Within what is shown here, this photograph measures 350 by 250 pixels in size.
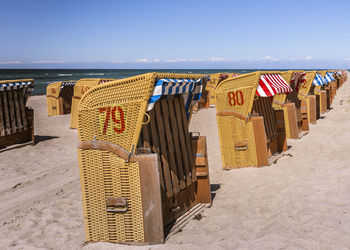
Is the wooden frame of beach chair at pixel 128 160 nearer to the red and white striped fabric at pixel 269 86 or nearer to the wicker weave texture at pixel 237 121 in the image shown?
the wicker weave texture at pixel 237 121

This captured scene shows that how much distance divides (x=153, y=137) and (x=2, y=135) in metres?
7.20

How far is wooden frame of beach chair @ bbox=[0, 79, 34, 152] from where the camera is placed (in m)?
Answer: 9.66

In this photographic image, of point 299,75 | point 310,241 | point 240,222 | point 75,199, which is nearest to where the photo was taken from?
point 310,241

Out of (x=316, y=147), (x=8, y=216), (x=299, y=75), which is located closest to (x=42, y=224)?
(x=8, y=216)

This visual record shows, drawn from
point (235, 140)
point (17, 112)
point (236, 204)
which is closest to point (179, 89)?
point (236, 204)

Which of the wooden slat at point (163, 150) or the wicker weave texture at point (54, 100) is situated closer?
the wooden slat at point (163, 150)

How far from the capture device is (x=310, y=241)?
3742 millimetres

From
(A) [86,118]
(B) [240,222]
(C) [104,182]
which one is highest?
(A) [86,118]

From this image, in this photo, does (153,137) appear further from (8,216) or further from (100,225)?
(8,216)

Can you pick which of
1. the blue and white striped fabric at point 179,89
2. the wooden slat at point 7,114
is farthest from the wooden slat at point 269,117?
the wooden slat at point 7,114

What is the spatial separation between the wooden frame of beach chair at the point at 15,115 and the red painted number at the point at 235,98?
6336 millimetres

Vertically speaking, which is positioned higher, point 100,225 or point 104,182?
point 104,182

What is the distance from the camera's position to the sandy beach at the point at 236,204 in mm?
4031

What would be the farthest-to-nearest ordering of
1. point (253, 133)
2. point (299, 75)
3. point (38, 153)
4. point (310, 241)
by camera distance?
point (299, 75), point (38, 153), point (253, 133), point (310, 241)
